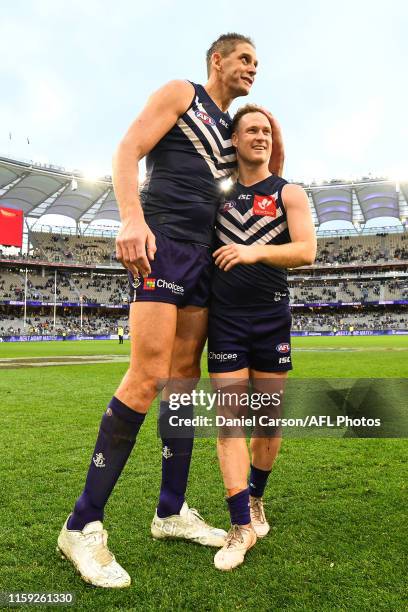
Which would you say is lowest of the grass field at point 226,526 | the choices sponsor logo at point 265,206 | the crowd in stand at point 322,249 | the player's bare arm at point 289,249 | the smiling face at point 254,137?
the grass field at point 226,526

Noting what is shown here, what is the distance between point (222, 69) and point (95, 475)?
234 cm

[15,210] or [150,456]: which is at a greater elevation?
[15,210]

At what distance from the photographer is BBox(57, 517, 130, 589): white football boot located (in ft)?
7.06

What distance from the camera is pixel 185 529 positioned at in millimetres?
2654

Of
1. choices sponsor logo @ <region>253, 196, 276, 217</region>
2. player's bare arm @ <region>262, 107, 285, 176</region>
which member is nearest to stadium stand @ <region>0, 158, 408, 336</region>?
player's bare arm @ <region>262, 107, 285, 176</region>

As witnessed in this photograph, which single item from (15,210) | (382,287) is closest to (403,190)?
(382,287)

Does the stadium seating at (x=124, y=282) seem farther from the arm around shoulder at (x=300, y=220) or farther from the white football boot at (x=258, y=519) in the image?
the arm around shoulder at (x=300, y=220)

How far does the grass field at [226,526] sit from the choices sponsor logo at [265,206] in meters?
1.75

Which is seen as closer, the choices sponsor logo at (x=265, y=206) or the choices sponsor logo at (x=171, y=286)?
the choices sponsor logo at (x=171, y=286)

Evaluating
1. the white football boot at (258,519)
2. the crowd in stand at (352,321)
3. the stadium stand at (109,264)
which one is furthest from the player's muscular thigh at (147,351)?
the crowd in stand at (352,321)

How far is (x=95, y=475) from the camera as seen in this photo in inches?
94.7

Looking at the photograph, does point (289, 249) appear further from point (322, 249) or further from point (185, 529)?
point (322, 249)

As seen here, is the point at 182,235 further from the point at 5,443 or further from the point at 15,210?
the point at 15,210

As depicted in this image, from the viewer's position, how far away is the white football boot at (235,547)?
230 centimetres
